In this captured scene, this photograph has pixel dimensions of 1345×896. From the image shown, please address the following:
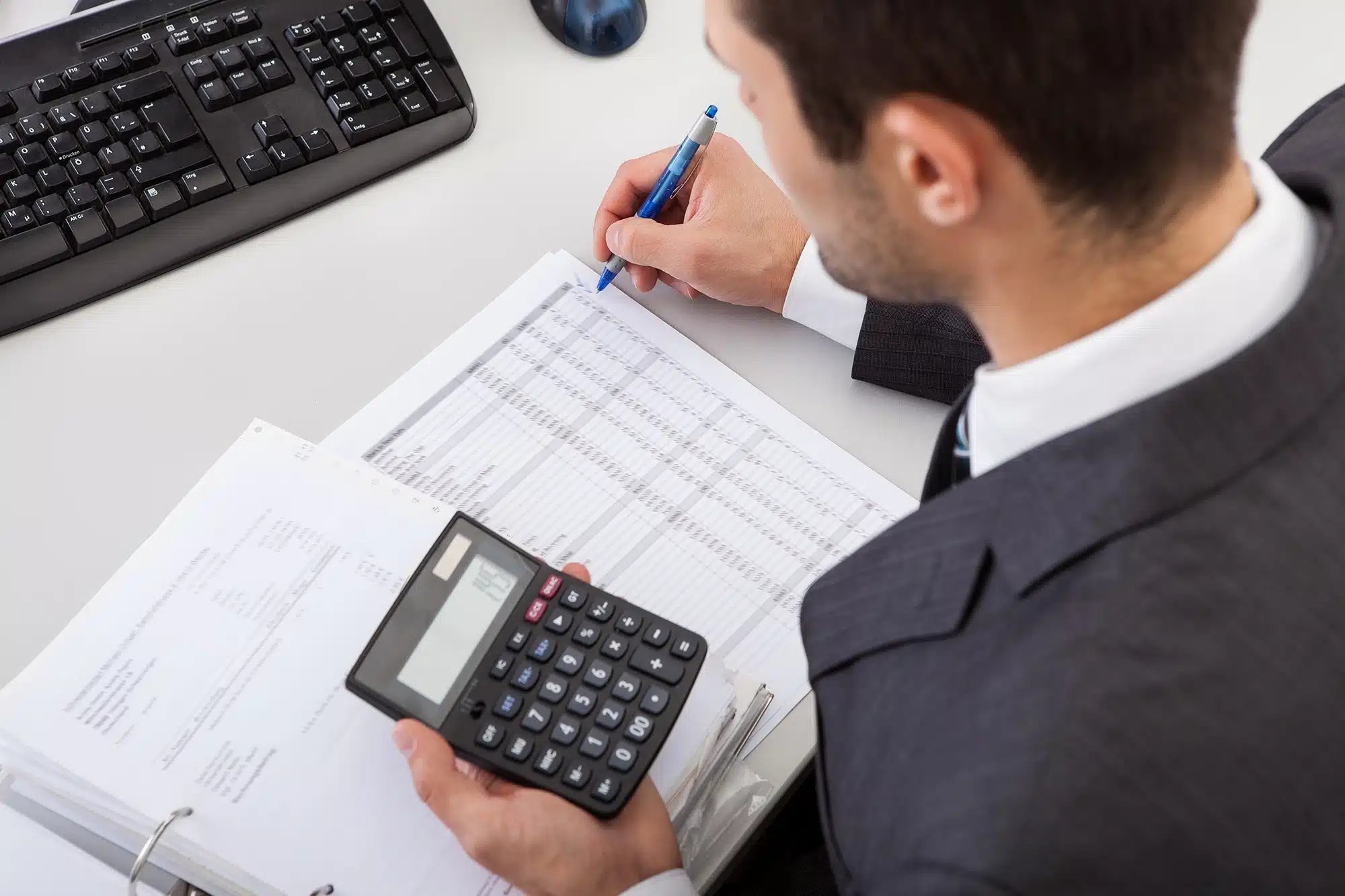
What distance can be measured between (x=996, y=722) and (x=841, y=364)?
1.11 ft

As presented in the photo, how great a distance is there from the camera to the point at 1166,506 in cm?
45

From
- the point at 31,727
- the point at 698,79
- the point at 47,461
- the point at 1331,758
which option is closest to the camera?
the point at 1331,758

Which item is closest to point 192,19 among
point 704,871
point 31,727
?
point 31,727

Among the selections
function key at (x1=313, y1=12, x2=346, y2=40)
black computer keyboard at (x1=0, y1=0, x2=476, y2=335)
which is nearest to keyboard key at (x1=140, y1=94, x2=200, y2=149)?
black computer keyboard at (x1=0, y1=0, x2=476, y2=335)

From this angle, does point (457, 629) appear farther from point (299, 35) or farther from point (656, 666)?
point (299, 35)

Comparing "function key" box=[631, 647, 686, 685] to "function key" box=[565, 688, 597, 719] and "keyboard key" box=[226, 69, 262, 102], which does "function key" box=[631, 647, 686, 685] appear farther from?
"keyboard key" box=[226, 69, 262, 102]

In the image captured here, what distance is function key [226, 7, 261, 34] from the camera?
2.53 ft

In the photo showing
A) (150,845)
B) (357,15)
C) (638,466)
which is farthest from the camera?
(357,15)

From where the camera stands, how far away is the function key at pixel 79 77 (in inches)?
28.9

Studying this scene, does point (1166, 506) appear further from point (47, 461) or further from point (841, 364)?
point (47, 461)

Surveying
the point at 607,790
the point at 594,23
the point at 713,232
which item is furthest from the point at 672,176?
the point at 607,790

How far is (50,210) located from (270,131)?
0.46 feet

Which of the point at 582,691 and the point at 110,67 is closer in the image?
the point at 582,691

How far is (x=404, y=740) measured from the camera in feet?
1.80
